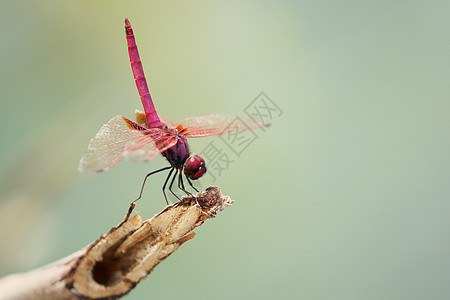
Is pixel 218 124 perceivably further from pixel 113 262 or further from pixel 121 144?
pixel 113 262

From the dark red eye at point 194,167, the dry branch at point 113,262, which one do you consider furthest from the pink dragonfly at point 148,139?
the dry branch at point 113,262

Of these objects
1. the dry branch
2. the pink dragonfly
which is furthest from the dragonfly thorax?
the dry branch

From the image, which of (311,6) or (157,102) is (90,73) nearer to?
(157,102)

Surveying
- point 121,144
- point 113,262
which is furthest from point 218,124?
point 113,262

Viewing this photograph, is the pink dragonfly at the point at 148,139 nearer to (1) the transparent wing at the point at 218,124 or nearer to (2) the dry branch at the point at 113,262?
(1) the transparent wing at the point at 218,124

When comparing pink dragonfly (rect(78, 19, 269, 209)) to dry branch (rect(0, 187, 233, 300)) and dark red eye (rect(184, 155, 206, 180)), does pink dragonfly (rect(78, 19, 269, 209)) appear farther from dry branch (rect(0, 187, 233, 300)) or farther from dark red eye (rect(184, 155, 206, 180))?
dry branch (rect(0, 187, 233, 300))

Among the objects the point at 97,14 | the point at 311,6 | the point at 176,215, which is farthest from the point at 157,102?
the point at 176,215

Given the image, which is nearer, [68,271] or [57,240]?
[68,271]
